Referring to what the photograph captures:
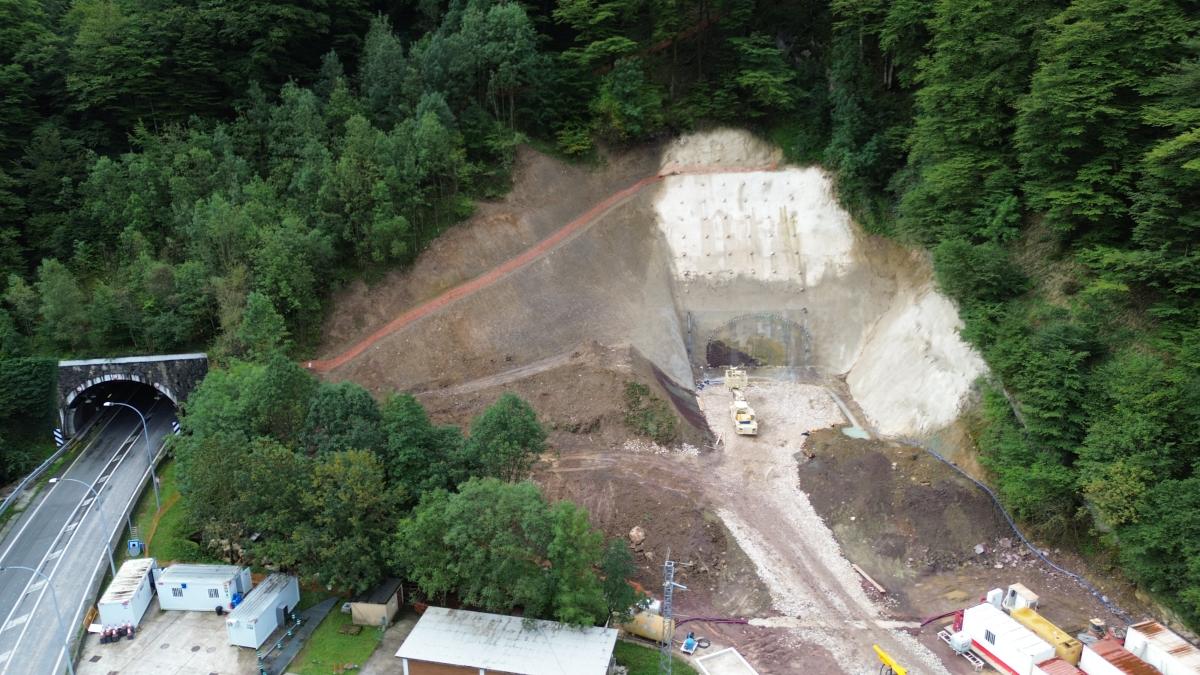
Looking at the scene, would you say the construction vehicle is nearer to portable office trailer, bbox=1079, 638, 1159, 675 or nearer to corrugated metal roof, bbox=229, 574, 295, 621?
portable office trailer, bbox=1079, 638, 1159, 675

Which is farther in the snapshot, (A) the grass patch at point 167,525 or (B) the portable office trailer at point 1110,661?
(A) the grass patch at point 167,525

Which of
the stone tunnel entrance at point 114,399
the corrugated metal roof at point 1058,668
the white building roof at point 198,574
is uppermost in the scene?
the stone tunnel entrance at point 114,399

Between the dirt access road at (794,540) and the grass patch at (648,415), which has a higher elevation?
the grass patch at (648,415)

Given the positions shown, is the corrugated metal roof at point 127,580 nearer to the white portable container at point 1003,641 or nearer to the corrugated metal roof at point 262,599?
the corrugated metal roof at point 262,599

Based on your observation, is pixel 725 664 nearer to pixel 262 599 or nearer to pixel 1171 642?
pixel 1171 642

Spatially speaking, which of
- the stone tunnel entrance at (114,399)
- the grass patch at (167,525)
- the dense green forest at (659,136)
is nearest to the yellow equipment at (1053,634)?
the dense green forest at (659,136)

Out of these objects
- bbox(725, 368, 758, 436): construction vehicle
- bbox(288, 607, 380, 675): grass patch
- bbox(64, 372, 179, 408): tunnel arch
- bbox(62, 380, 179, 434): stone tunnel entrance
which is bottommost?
bbox(288, 607, 380, 675): grass patch

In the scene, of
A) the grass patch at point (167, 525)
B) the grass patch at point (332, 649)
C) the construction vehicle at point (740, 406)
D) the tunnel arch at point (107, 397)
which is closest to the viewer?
the grass patch at point (332, 649)

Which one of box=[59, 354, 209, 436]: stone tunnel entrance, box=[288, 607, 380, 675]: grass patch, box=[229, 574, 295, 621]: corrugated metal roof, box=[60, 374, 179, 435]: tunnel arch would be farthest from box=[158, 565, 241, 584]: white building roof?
box=[60, 374, 179, 435]: tunnel arch

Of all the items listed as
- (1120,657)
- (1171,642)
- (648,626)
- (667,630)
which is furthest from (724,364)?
(1171,642)

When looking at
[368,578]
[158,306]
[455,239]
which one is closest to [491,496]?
[368,578]
